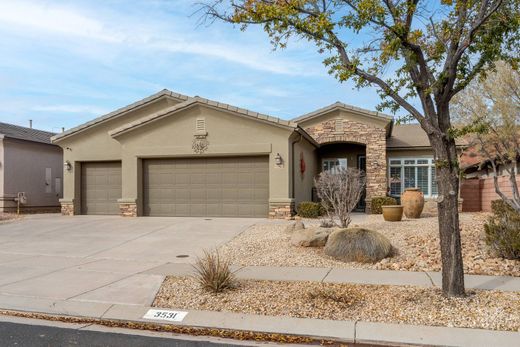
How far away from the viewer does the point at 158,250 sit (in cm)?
1102

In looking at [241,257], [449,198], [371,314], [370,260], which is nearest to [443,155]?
[449,198]

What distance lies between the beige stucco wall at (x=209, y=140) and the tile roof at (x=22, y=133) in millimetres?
7680

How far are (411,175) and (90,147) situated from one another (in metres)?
14.8

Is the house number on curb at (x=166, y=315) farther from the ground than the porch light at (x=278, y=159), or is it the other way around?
the porch light at (x=278, y=159)

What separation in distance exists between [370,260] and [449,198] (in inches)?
125

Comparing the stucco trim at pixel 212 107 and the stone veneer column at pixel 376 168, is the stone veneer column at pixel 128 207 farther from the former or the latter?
the stone veneer column at pixel 376 168

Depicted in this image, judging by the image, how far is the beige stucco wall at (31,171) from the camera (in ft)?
70.8

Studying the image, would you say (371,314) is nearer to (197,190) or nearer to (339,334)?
(339,334)

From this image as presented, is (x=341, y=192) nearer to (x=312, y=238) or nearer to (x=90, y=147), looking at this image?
(x=312, y=238)

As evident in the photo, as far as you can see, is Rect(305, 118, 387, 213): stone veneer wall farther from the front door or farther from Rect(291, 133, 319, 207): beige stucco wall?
the front door

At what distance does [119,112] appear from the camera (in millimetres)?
19906

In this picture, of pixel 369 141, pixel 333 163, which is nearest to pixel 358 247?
pixel 369 141

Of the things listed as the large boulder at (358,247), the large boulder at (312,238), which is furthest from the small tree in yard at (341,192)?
the large boulder at (358,247)

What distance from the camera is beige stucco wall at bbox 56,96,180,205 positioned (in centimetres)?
1939
